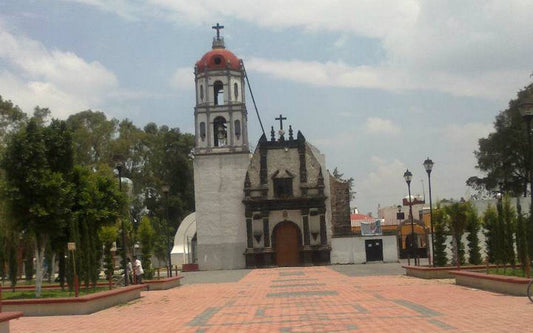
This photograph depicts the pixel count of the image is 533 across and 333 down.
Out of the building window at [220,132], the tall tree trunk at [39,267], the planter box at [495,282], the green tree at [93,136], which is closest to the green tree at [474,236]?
the planter box at [495,282]

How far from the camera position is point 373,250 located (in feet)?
159

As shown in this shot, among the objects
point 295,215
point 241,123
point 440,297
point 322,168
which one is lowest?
point 440,297

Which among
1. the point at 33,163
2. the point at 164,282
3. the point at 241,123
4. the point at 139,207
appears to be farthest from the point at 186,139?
the point at 33,163

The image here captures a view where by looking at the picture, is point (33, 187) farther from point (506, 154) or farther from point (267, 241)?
point (506, 154)

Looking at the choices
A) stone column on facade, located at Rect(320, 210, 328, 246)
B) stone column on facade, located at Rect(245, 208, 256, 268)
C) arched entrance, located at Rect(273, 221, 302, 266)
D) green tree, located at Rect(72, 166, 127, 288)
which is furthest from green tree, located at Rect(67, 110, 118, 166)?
green tree, located at Rect(72, 166, 127, 288)

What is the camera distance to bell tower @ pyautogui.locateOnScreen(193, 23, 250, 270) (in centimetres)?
4903

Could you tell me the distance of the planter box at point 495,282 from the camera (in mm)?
16375

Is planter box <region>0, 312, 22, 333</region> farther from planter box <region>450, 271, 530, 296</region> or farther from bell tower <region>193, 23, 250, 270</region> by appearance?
bell tower <region>193, 23, 250, 270</region>

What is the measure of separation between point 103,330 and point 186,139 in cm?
6119

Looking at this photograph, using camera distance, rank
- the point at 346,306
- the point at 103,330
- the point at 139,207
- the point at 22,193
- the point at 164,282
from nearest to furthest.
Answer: the point at 103,330 < the point at 346,306 < the point at 22,193 < the point at 164,282 < the point at 139,207

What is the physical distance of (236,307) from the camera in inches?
675

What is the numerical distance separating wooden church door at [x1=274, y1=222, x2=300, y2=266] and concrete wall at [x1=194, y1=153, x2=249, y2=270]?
2.50 metres

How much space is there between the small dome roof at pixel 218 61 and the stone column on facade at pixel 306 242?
11758 millimetres

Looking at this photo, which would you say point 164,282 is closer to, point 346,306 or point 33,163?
point 33,163
